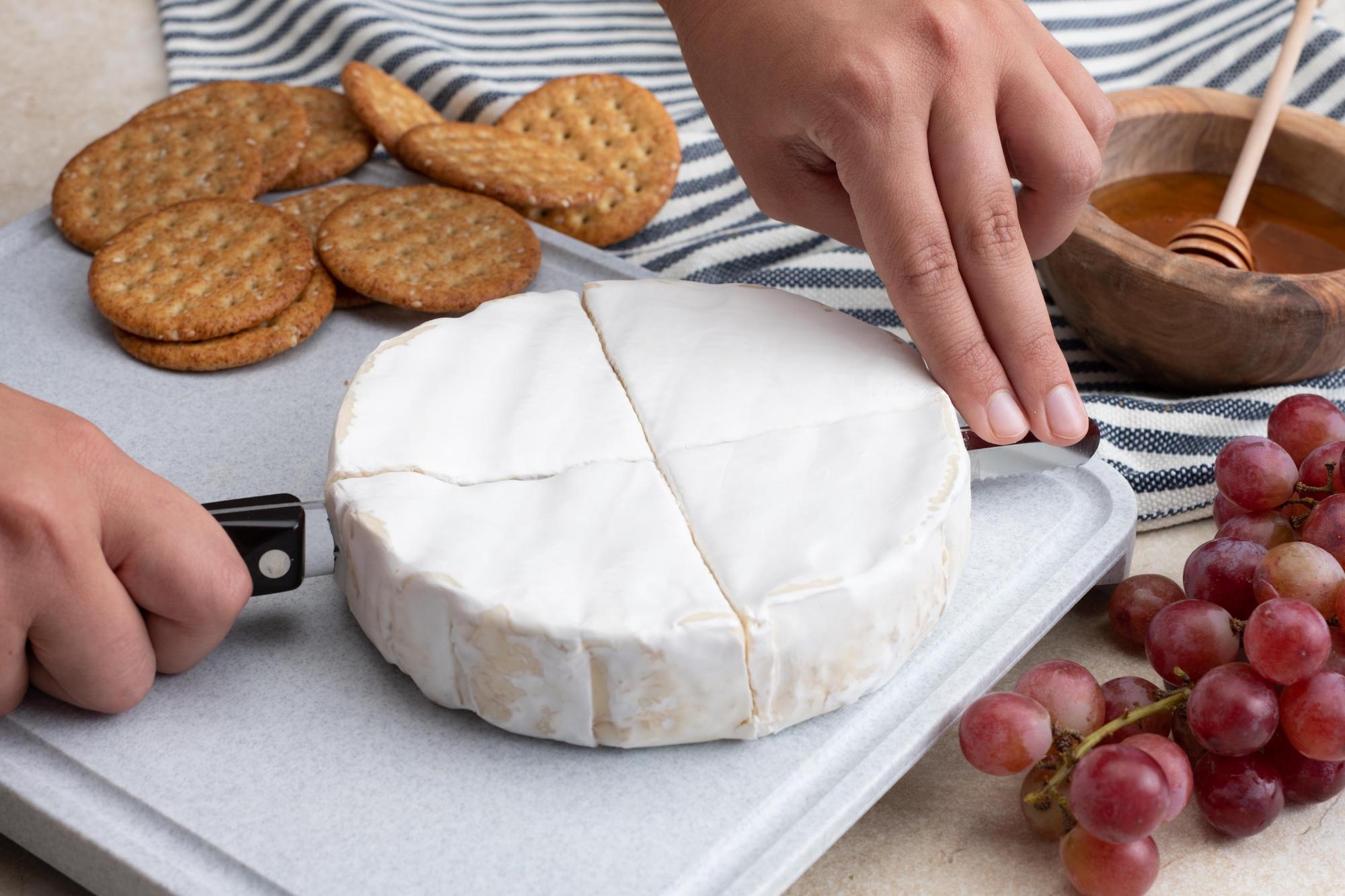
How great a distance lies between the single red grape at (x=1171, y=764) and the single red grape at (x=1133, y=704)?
2.9 inches

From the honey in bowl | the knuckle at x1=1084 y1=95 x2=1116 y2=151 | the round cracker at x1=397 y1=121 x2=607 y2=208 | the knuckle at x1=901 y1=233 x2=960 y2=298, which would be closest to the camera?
the knuckle at x1=901 y1=233 x2=960 y2=298

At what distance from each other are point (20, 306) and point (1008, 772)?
1338 millimetres

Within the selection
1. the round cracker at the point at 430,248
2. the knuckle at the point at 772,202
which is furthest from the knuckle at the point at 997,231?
the round cracker at the point at 430,248

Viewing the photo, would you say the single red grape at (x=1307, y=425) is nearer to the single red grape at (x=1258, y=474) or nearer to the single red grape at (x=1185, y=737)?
the single red grape at (x=1258, y=474)

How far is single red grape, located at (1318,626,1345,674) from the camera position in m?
1.06

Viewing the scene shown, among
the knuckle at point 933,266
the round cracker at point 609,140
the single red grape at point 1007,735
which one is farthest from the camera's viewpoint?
the round cracker at point 609,140

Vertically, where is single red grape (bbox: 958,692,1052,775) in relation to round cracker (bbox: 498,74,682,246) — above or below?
below

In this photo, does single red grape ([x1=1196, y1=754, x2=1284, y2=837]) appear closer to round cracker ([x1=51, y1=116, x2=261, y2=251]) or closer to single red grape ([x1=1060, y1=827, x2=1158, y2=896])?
single red grape ([x1=1060, y1=827, x2=1158, y2=896])

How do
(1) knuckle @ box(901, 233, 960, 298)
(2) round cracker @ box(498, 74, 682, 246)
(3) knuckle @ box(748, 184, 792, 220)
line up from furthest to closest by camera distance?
(2) round cracker @ box(498, 74, 682, 246), (3) knuckle @ box(748, 184, 792, 220), (1) knuckle @ box(901, 233, 960, 298)

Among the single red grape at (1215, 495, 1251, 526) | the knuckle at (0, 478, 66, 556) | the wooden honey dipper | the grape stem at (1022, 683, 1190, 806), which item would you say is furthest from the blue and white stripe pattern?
the knuckle at (0, 478, 66, 556)

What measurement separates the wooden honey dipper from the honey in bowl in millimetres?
26

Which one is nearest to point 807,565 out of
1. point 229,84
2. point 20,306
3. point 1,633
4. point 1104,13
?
point 1,633

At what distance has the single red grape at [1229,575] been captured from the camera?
1.14 meters

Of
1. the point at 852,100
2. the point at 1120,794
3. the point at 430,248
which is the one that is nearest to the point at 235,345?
the point at 430,248
